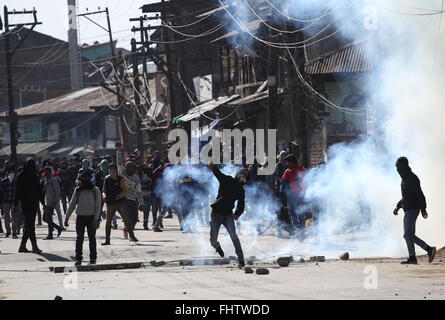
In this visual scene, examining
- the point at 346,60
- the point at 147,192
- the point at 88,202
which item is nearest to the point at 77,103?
the point at 346,60

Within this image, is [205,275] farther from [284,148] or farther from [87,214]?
[284,148]

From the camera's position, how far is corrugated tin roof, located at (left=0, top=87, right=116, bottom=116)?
5925 cm

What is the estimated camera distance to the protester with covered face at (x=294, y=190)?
17567 mm

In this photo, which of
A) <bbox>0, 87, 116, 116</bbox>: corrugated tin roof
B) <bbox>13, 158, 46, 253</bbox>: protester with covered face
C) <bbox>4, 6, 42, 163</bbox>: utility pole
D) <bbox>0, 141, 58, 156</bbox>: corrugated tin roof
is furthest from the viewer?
<bbox>0, 141, 58, 156</bbox>: corrugated tin roof

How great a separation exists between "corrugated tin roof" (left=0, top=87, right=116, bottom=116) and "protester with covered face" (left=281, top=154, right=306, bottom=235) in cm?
3971

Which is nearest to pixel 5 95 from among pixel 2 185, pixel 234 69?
pixel 234 69

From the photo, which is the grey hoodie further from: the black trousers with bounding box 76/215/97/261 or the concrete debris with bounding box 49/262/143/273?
the concrete debris with bounding box 49/262/143/273

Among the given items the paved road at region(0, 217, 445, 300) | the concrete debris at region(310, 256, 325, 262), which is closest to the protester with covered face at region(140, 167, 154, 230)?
the paved road at region(0, 217, 445, 300)

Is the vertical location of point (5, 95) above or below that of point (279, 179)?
above

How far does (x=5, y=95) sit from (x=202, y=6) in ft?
111

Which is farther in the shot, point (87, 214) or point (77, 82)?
point (77, 82)

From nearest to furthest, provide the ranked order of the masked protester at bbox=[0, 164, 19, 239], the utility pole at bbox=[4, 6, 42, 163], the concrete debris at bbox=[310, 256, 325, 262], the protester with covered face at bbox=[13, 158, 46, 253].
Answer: the concrete debris at bbox=[310, 256, 325, 262], the protester with covered face at bbox=[13, 158, 46, 253], the masked protester at bbox=[0, 164, 19, 239], the utility pole at bbox=[4, 6, 42, 163]

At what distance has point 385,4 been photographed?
1981 centimetres

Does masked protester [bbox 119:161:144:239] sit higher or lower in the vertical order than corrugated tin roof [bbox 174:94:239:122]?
lower
